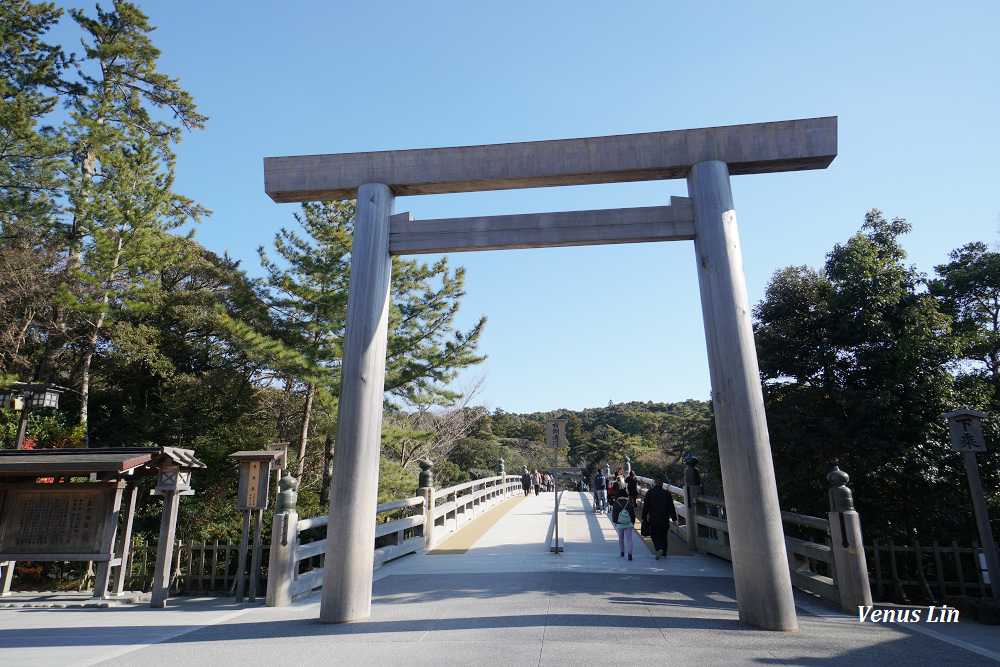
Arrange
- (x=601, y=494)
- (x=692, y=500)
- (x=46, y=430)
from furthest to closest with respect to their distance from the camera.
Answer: (x=601, y=494)
(x=46, y=430)
(x=692, y=500)

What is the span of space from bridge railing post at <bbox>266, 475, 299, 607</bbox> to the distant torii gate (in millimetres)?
1602

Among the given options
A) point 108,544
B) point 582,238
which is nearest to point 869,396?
point 582,238

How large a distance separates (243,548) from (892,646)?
23.6 ft

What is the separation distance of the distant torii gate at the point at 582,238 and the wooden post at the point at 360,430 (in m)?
0.01

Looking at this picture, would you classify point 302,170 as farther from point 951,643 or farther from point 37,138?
point 37,138

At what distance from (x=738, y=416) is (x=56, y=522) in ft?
29.7

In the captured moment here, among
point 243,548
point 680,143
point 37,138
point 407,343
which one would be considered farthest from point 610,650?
point 37,138

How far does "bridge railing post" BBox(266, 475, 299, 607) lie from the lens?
592 centimetres

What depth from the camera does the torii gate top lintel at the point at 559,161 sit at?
5.09m

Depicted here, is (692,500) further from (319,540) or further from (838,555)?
(319,540)

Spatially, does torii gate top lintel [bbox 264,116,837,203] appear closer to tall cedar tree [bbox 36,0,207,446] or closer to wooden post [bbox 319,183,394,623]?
wooden post [bbox 319,183,394,623]

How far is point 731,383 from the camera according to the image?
457 cm

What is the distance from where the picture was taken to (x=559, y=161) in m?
5.34

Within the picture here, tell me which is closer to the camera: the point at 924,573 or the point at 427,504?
the point at 924,573
